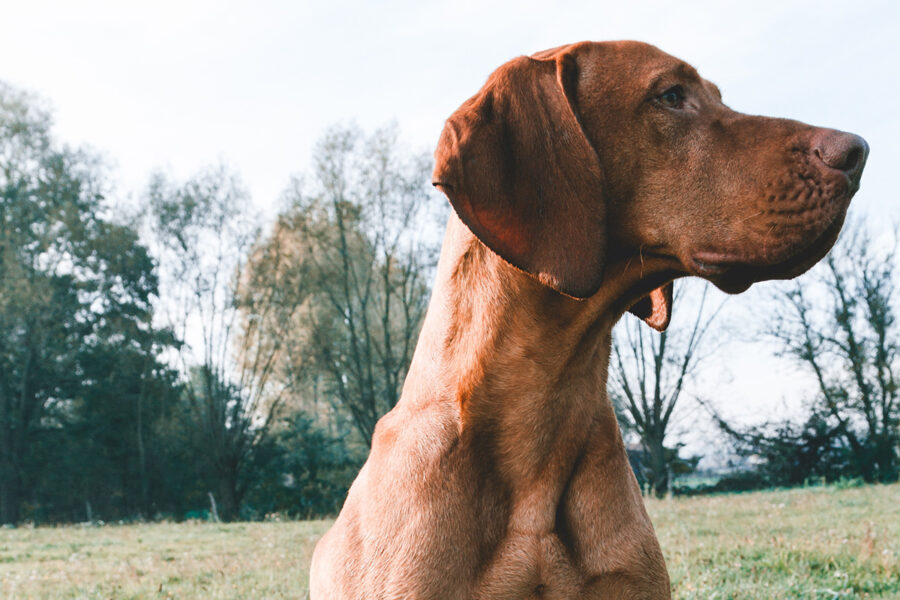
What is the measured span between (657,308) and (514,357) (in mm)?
927

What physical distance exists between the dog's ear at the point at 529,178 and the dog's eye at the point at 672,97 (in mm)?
311

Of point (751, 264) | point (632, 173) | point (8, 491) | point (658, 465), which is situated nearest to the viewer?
point (751, 264)

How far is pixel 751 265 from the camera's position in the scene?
229cm

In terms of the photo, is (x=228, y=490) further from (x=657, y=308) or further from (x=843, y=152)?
(x=843, y=152)

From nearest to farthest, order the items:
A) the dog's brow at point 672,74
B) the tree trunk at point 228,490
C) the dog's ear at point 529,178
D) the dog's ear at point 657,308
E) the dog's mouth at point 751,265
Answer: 1. the dog's ear at point 529,178
2. the dog's mouth at point 751,265
3. the dog's brow at point 672,74
4. the dog's ear at point 657,308
5. the tree trunk at point 228,490

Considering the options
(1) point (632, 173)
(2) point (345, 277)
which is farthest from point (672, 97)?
(2) point (345, 277)

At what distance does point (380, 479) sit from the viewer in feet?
8.36

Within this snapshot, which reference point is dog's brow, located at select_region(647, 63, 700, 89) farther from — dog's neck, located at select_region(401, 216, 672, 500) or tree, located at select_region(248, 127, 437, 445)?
tree, located at select_region(248, 127, 437, 445)

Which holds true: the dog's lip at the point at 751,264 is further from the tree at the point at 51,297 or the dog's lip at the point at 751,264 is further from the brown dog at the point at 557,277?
the tree at the point at 51,297

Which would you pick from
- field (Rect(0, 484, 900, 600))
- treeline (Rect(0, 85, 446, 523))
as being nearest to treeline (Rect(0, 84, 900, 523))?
treeline (Rect(0, 85, 446, 523))

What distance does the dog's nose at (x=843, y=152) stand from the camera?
2162 mm

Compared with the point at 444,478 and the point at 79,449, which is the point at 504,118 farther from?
the point at 79,449

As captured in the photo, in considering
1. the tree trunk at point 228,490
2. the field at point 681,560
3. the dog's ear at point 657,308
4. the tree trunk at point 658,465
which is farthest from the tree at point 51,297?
the dog's ear at point 657,308

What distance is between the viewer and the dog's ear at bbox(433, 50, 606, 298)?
2143mm
